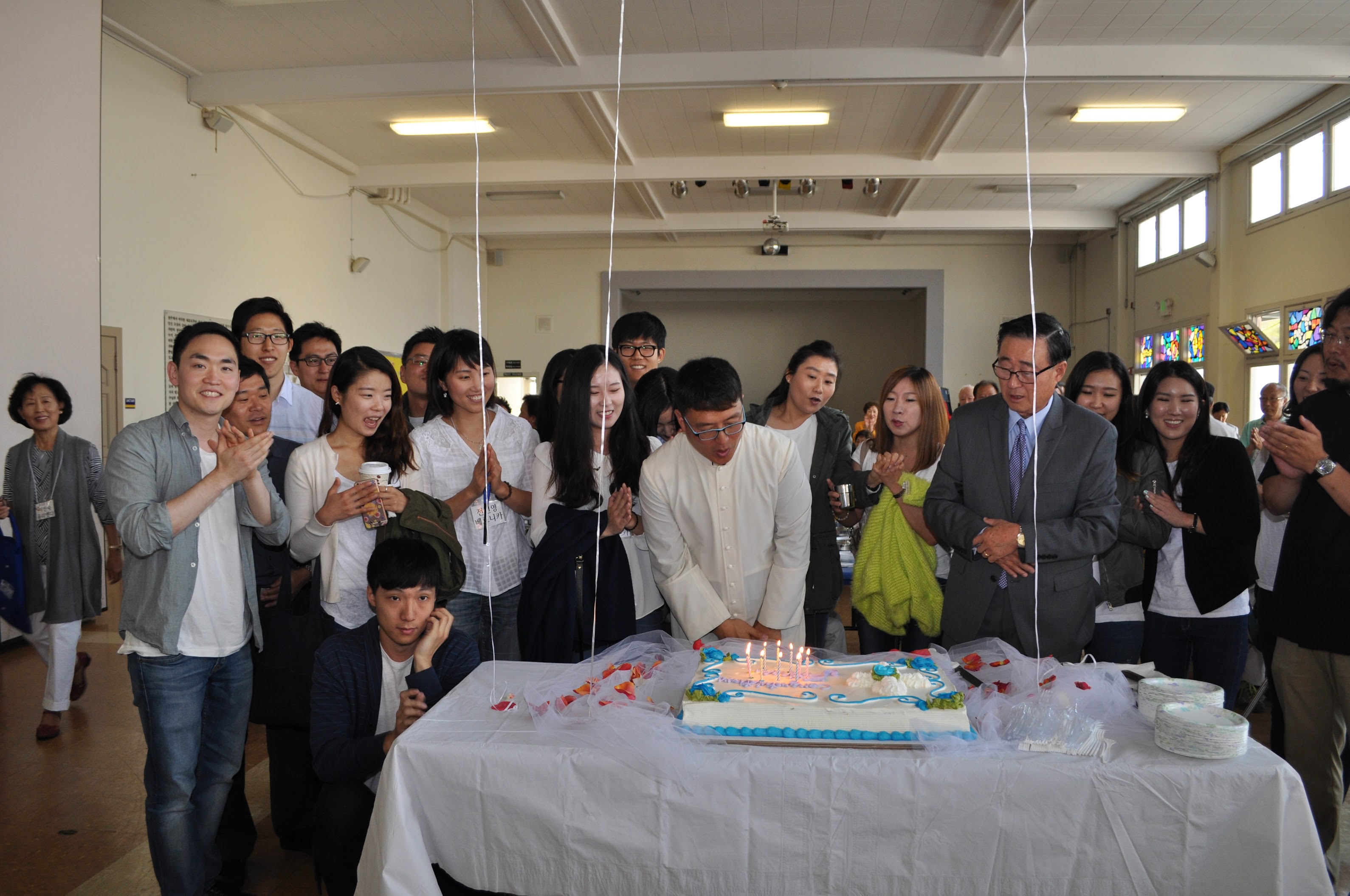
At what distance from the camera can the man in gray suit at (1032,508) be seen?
2.25 meters

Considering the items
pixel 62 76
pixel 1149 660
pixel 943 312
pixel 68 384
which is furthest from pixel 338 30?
pixel 943 312

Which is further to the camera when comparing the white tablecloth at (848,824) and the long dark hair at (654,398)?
the long dark hair at (654,398)

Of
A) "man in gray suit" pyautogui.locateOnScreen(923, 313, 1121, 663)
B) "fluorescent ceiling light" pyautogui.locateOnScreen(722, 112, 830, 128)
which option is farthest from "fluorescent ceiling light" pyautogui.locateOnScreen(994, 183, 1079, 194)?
"man in gray suit" pyautogui.locateOnScreen(923, 313, 1121, 663)

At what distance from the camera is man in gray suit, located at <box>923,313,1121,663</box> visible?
225 centimetres

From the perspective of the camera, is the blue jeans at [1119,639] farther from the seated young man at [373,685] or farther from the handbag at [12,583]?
the handbag at [12,583]

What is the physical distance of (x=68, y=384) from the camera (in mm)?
3512

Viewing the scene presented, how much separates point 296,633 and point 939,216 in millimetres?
10424

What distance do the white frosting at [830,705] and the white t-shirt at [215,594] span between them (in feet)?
4.02

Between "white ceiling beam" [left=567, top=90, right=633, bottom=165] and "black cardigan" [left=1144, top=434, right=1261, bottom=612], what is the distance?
16.4 feet

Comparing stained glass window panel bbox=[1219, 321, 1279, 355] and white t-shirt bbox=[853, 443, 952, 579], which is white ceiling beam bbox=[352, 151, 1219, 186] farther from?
white t-shirt bbox=[853, 443, 952, 579]

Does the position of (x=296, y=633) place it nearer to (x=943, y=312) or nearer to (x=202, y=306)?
(x=202, y=306)

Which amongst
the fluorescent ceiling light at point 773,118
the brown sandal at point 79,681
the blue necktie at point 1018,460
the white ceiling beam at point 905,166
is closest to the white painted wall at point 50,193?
the brown sandal at point 79,681

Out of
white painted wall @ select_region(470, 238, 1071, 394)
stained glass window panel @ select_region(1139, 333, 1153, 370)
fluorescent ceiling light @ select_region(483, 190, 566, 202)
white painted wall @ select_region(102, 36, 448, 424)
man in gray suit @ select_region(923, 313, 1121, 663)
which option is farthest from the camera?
white painted wall @ select_region(470, 238, 1071, 394)

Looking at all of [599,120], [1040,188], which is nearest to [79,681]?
[599,120]
